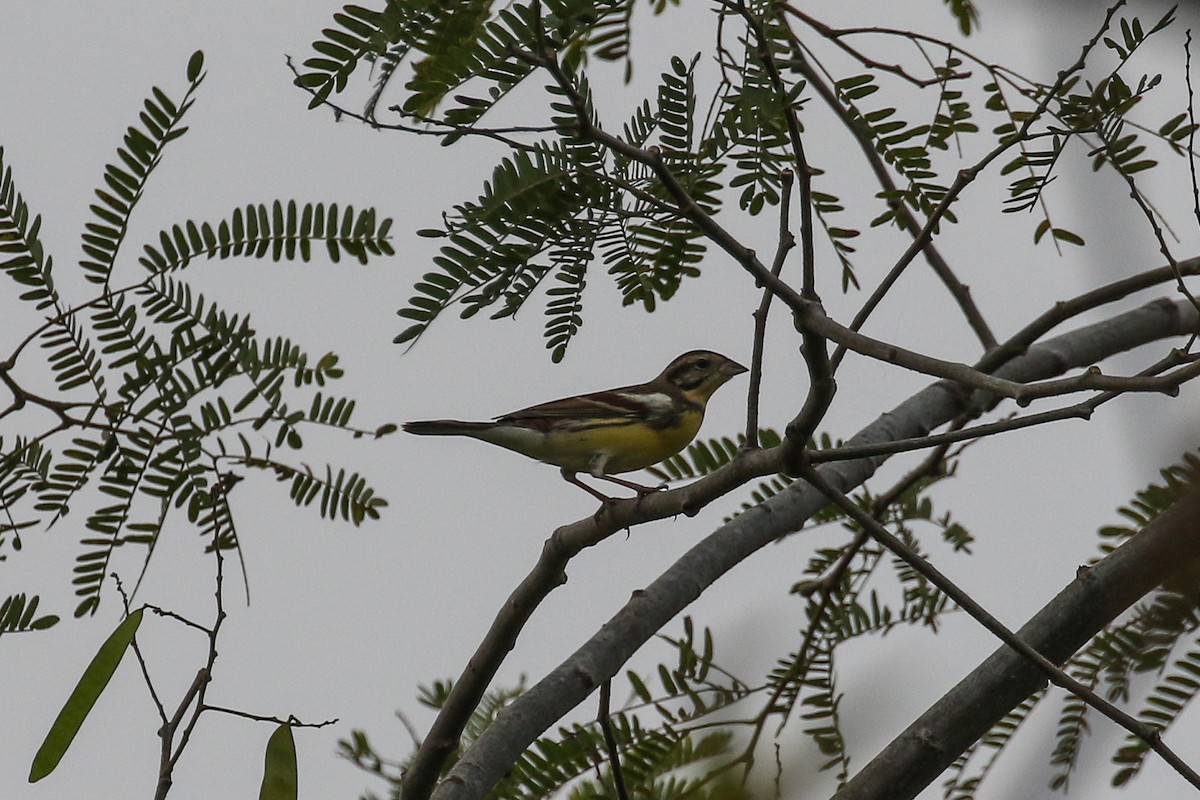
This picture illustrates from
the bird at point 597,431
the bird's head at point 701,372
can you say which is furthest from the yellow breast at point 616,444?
the bird's head at point 701,372

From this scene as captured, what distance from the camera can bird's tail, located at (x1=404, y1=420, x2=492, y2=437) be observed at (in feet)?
19.2

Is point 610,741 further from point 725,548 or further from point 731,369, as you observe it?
point 731,369

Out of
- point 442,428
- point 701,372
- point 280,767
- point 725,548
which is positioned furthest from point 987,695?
point 701,372

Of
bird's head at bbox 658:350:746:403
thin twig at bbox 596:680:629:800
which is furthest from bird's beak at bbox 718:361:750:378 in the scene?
thin twig at bbox 596:680:629:800

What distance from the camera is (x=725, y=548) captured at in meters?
4.46

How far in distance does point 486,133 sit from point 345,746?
3029 mm

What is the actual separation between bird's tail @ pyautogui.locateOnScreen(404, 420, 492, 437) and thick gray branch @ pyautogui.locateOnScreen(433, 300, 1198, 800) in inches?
69.2

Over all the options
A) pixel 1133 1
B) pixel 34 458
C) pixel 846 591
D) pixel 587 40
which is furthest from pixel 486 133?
pixel 846 591

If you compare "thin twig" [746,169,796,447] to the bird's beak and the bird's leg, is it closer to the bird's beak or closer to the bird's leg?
the bird's leg

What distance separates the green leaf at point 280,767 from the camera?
9.77ft

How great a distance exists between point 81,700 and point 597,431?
3.48 meters

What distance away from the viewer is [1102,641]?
3.61 metres

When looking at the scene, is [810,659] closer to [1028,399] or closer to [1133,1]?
[1028,399]

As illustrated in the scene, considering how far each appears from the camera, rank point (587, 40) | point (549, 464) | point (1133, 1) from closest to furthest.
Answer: point (1133, 1) < point (587, 40) < point (549, 464)
